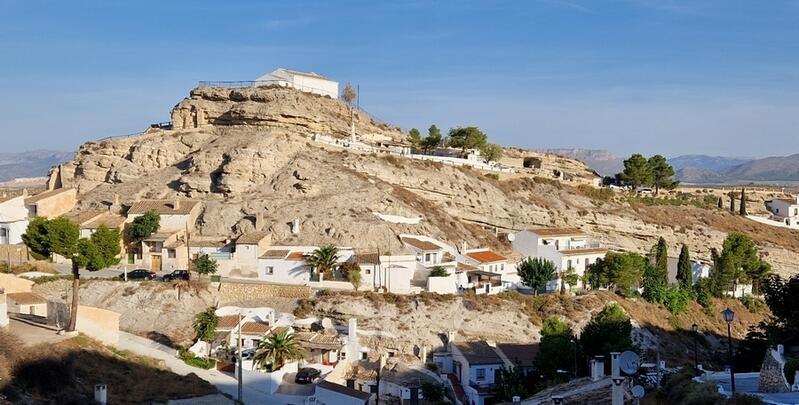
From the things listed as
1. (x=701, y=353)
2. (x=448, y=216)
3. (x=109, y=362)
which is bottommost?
(x=701, y=353)

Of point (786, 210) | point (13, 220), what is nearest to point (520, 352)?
point (13, 220)

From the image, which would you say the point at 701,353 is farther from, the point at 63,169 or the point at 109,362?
the point at 63,169

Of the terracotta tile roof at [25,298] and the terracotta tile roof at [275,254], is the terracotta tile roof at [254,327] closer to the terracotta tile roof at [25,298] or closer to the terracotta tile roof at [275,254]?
the terracotta tile roof at [275,254]

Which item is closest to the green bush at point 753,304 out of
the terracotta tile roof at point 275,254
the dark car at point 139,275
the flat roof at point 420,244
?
the flat roof at point 420,244

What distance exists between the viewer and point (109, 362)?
28938 millimetres

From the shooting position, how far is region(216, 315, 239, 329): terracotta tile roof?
1480 inches

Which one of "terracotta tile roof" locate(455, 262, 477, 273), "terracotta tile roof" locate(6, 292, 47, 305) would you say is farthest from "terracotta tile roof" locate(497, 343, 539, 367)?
"terracotta tile roof" locate(6, 292, 47, 305)

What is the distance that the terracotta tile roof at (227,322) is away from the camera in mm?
37594

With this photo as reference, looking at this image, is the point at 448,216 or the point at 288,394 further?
the point at 448,216

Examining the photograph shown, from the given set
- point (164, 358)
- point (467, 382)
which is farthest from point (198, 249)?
point (467, 382)

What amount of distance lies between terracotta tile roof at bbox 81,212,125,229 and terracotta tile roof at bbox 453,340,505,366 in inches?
850

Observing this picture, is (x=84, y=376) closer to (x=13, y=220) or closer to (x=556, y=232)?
(x=13, y=220)

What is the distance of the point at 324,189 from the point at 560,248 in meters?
15.1

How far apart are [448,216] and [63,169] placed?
27.9 meters
